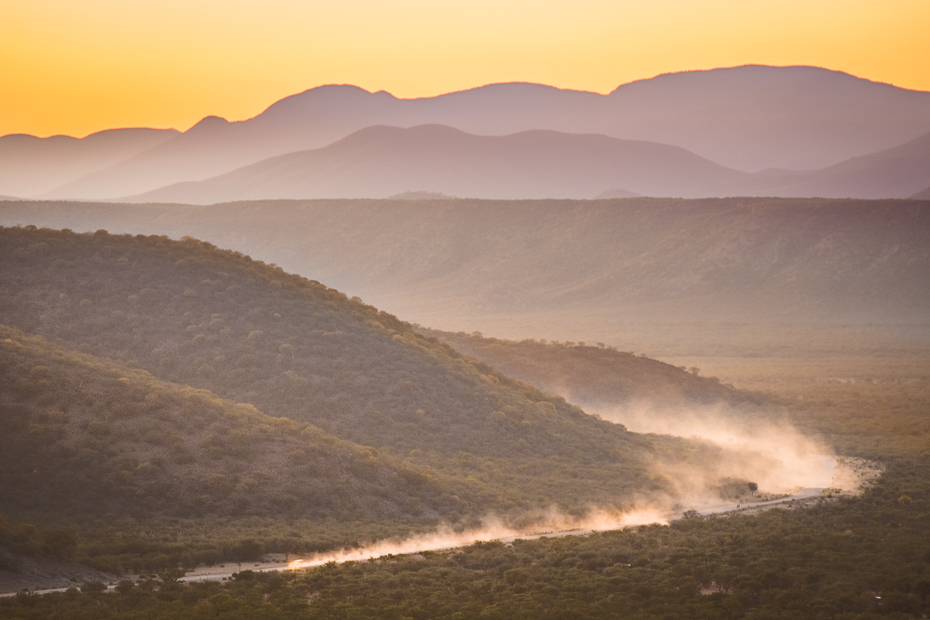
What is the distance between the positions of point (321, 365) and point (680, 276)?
121 m

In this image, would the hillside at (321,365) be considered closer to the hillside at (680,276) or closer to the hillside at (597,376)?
the hillside at (597,376)

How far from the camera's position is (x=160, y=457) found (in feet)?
120

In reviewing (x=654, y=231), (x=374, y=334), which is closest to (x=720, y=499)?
(x=374, y=334)

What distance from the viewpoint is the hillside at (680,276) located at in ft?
426

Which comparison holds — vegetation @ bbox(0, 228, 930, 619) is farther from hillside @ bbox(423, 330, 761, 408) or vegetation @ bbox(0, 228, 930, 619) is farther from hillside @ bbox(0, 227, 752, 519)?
hillside @ bbox(423, 330, 761, 408)

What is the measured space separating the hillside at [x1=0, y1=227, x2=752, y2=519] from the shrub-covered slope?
3628mm

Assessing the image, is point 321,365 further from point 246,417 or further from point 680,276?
point 680,276

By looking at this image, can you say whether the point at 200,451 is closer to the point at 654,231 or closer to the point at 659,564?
the point at 659,564

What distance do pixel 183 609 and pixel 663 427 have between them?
151ft

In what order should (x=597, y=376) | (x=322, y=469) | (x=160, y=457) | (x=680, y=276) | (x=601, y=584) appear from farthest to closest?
(x=680, y=276)
(x=597, y=376)
(x=322, y=469)
(x=160, y=457)
(x=601, y=584)

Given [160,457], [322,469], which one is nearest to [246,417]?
[322,469]

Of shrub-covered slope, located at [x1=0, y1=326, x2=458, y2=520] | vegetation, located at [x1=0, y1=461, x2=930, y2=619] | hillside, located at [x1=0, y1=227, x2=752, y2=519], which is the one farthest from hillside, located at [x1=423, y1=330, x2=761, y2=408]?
vegetation, located at [x1=0, y1=461, x2=930, y2=619]

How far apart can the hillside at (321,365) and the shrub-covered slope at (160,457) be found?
3628 millimetres

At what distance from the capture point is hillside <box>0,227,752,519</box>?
45.9m
